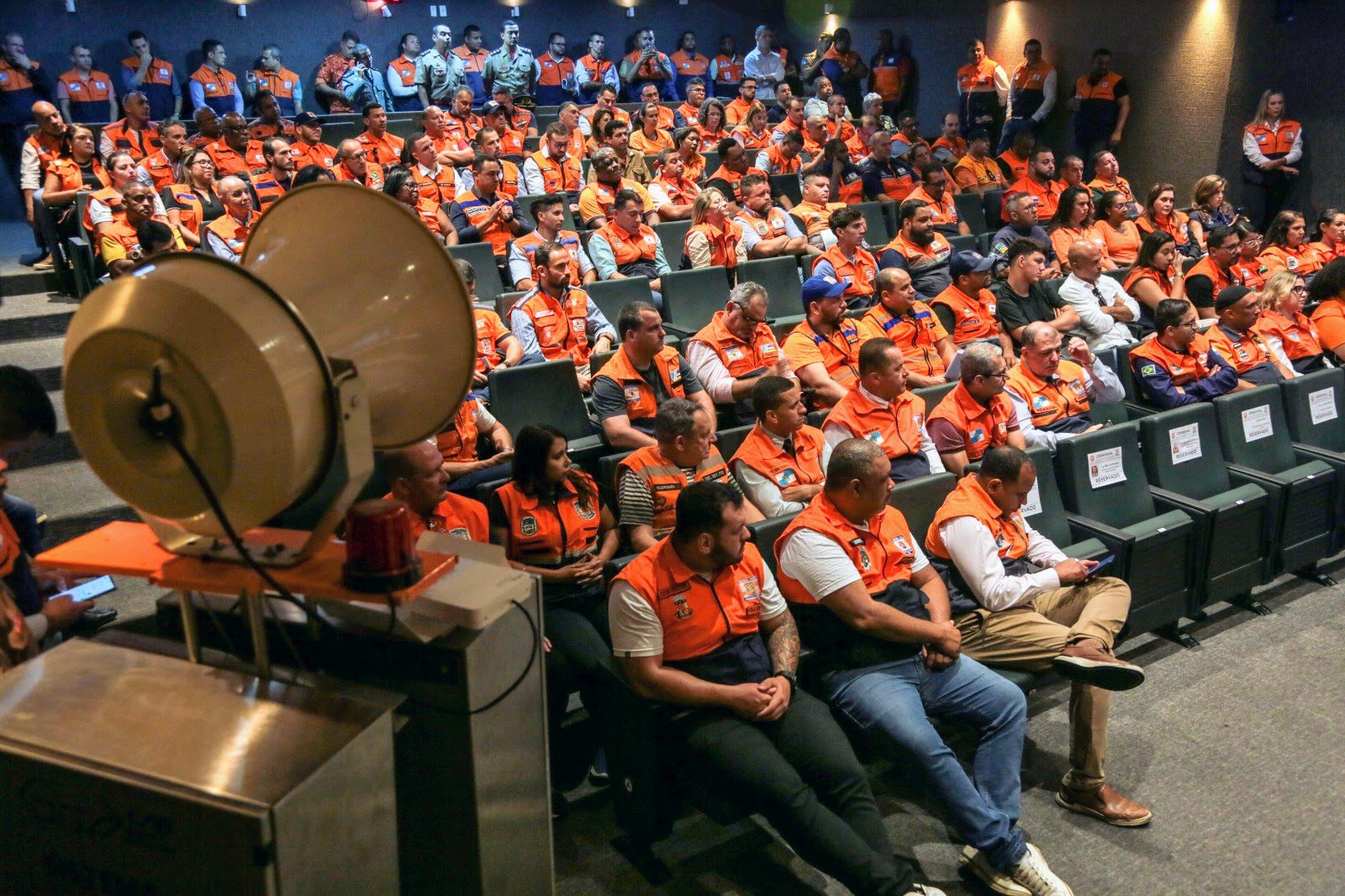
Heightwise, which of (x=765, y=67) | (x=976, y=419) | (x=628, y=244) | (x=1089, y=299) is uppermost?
(x=765, y=67)

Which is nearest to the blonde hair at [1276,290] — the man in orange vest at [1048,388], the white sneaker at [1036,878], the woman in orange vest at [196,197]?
the man in orange vest at [1048,388]

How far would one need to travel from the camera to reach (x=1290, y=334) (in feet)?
18.6

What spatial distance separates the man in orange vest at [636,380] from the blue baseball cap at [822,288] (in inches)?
32.5

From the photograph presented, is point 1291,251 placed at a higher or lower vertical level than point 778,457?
higher

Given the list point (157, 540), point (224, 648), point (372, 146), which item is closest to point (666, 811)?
point (224, 648)

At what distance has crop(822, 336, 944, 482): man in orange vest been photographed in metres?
4.01

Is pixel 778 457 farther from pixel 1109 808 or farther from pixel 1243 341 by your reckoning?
pixel 1243 341

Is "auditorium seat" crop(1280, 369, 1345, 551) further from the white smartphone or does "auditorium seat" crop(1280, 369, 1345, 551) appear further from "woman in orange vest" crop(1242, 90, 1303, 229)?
the white smartphone

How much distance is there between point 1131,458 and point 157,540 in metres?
3.56

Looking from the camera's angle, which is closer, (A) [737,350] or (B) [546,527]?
(B) [546,527]

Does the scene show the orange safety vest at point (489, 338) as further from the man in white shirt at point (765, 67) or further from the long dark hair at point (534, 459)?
the man in white shirt at point (765, 67)

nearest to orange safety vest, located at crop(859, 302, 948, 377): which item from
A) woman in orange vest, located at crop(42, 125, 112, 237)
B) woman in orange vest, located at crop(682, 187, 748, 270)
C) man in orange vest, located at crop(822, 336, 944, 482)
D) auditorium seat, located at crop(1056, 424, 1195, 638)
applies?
man in orange vest, located at crop(822, 336, 944, 482)

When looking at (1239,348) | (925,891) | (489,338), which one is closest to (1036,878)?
(925,891)

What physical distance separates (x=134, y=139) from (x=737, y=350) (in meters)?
5.62
